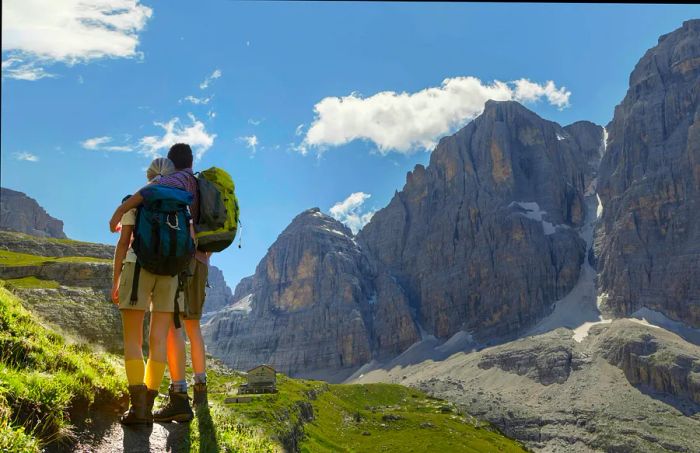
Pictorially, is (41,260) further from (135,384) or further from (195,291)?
(135,384)

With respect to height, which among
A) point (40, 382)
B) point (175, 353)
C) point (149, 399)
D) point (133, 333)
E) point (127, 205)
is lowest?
point (149, 399)

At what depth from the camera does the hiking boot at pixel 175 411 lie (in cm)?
996

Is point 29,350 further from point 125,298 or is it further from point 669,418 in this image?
point 669,418

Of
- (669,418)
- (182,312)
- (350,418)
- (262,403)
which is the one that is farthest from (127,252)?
(669,418)

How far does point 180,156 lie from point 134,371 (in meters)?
4.41

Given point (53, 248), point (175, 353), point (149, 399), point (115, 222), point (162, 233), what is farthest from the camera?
point (53, 248)

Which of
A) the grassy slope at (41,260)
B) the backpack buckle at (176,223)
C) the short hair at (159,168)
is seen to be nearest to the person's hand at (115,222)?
the backpack buckle at (176,223)

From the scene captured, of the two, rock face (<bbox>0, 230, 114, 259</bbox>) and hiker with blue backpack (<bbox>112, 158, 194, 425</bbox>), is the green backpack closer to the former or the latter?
hiker with blue backpack (<bbox>112, 158, 194, 425</bbox>)

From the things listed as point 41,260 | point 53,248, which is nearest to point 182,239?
point 41,260

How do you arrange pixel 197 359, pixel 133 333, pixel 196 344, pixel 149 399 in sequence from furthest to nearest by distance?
1. pixel 197 359
2. pixel 196 344
3. pixel 133 333
4. pixel 149 399

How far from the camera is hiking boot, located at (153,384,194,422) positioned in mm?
9961

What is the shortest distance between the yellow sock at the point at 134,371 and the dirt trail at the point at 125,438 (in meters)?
0.75

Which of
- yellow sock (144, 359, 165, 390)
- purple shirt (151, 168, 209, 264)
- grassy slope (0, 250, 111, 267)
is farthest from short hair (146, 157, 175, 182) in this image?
grassy slope (0, 250, 111, 267)

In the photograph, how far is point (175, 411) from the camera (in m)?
10.0
